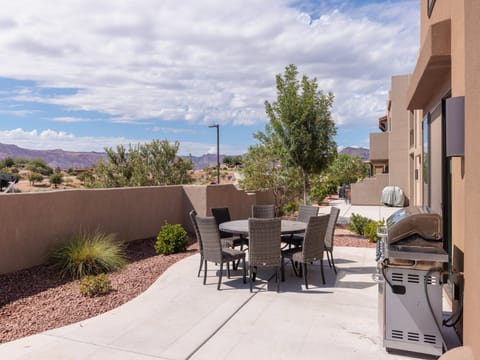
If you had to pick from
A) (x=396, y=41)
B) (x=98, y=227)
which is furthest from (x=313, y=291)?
(x=396, y=41)

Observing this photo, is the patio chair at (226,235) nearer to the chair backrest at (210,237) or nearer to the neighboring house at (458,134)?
the chair backrest at (210,237)

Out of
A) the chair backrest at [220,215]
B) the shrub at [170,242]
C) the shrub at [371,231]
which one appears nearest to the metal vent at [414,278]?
the chair backrest at [220,215]

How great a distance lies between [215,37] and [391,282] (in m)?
11.9

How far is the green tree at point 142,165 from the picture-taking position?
18.4 metres

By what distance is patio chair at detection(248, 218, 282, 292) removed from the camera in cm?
559

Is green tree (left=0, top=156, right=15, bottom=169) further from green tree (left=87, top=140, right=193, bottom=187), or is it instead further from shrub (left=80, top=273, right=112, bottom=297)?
shrub (left=80, top=273, right=112, bottom=297)

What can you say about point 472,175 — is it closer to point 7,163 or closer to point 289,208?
point 289,208

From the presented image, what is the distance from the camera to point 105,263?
7000mm

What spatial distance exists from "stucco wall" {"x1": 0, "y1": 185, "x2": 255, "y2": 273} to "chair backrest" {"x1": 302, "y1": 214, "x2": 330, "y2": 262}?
5.20m

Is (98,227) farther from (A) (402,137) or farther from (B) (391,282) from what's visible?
(A) (402,137)

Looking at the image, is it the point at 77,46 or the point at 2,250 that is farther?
the point at 77,46

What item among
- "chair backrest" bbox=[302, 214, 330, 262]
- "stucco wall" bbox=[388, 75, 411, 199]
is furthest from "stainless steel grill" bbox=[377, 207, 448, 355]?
"stucco wall" bbox=[388, 75, 411, 199]

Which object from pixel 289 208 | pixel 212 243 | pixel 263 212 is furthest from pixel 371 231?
pixel 289 208

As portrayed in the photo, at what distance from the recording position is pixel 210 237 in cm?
592
